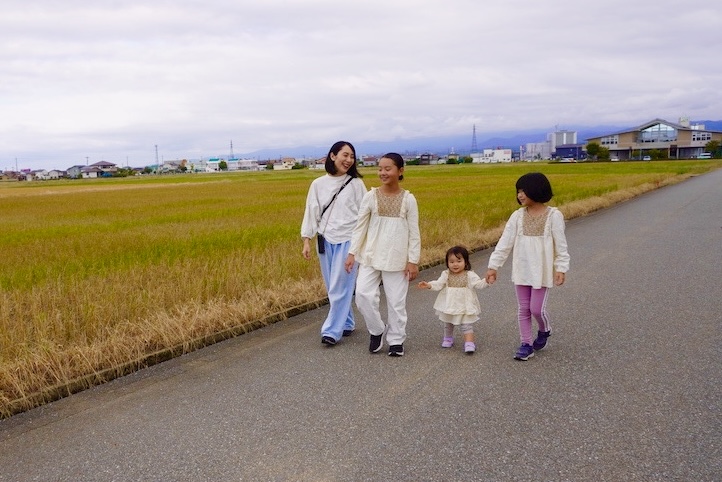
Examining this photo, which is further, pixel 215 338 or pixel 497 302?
pixel 497 302

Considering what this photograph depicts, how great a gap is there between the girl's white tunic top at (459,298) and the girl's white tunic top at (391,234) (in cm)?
33

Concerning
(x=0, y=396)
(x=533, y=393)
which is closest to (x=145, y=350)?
(x=0, y=396)

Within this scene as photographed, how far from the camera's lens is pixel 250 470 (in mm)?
3025

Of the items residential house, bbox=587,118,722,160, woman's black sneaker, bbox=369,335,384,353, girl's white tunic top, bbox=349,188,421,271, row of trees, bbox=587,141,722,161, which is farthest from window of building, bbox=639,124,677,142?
woman's black sneaker, bbox=369,335,384,353

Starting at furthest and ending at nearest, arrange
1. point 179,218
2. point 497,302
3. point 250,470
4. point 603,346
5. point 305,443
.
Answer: point 179,218 → point 497,302 → point 603,346 → point 305,443 → point 250,470

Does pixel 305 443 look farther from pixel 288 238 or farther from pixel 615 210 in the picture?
pixel 615 210

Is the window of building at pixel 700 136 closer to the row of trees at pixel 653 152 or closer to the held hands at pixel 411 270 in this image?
the row of trees at pixel 653 152

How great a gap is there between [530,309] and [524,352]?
352 millimetres

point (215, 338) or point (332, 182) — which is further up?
point (332, 182)

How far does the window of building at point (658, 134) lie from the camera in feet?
301

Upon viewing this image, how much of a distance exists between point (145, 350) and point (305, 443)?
213 cm

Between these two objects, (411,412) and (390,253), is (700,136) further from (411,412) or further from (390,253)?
(411,412)

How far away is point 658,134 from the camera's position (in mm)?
93062

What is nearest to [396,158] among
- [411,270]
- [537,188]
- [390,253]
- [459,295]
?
[390,253]
